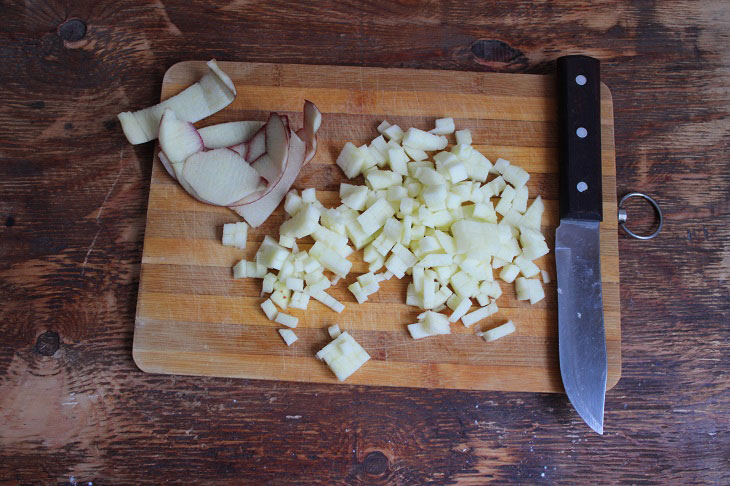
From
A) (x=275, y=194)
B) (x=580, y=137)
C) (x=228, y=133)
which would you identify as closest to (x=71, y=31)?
(x=228, y=133)

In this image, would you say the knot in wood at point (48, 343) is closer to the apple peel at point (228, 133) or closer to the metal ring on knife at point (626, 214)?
the apple peel at point (228, 133)

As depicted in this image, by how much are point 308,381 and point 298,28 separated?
1.19m

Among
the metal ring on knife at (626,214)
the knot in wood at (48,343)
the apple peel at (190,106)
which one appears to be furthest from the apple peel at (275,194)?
the metal ring on knife at (626,214)

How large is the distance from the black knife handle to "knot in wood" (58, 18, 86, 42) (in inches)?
64.1

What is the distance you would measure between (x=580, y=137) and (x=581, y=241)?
324 millimetres

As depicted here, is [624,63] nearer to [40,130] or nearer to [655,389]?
[655,389]

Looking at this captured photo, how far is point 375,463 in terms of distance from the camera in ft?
5.31

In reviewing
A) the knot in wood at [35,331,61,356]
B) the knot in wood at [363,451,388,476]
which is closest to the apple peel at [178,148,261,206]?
the knot in wood at [35,331,61,356]

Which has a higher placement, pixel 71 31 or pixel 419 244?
pixel 71 31

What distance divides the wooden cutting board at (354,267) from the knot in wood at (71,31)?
1.31 feet

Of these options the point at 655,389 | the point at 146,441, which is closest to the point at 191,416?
the point at 146,441

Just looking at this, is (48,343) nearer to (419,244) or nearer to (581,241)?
(419,244)

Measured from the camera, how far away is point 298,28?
6.32 ft

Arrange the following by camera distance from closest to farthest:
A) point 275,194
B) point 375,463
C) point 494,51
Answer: point 375,463
point 275,194
point 494,51
